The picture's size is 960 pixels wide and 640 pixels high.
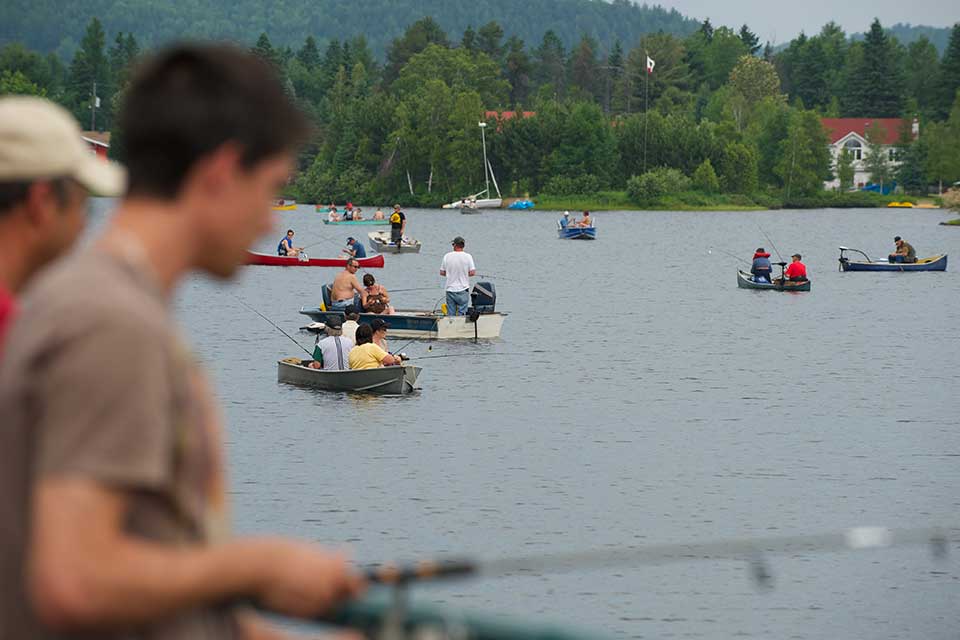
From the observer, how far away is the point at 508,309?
171 feet

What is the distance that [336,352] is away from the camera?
26688 mm

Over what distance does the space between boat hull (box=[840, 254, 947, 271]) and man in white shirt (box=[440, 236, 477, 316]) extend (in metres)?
32.7

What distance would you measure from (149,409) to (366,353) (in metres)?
24.0

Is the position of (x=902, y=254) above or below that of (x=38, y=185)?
below

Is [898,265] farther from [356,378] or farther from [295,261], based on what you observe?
[356,378]

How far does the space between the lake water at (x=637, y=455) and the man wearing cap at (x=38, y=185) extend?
23.8ft

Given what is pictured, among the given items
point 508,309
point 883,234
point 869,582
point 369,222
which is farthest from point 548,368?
point 883,234

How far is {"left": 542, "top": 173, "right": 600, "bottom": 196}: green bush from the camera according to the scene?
474 ft

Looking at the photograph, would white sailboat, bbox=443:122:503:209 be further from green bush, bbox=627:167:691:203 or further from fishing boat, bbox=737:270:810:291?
fishing boat, bbox=737:270:810:291

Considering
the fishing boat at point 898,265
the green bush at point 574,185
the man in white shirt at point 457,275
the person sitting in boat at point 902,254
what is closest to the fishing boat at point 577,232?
the fishing boat at point 898,265

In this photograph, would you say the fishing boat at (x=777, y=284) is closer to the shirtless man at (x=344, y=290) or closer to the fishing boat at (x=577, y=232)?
the shirtless man at (x=344, y=290)

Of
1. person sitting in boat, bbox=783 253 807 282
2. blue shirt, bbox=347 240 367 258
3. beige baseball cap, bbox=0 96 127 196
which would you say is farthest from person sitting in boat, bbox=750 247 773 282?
beige baseball cap, bbox=0 96 127 196

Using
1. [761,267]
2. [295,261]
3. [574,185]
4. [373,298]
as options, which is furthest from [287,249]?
[574,185]

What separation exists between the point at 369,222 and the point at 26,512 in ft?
321
